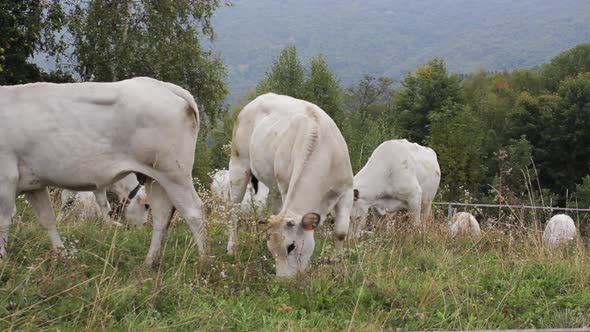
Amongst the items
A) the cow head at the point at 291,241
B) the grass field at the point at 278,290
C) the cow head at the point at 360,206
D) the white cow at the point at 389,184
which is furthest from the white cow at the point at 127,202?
the cow head at the point at 291,241

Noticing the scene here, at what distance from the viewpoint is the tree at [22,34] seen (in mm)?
19672

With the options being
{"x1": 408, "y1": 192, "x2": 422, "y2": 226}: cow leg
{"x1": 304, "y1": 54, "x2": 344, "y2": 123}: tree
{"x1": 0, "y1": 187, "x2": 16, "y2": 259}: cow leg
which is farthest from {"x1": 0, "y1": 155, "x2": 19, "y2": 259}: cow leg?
{"x1": 304, "y1": 54, "x2": 344, "y2": 123}: tree

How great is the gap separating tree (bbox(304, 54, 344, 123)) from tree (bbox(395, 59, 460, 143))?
5977 mm

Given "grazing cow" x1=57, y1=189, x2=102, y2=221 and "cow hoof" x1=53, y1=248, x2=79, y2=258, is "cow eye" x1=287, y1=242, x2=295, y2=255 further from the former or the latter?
"grazing cow" x1=57, y1=189, x2=102, y2=221

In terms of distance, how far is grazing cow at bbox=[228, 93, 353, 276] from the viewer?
7066 mm

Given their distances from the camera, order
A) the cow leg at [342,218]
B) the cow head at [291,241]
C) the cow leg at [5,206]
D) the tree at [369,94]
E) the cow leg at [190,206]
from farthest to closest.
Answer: the tree at [369,94]
the cow leg at [342,218]
the cow leg at [190,206]
the cow head at [291,241]
the cow leg at [5,206]

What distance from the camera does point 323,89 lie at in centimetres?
5909

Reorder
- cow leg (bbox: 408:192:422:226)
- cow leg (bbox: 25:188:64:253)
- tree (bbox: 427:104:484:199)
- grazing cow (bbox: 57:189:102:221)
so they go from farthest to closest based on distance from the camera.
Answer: tree (bbox: 427:104:484:199) → cow leg (bbox: 408:192:422:226) → grazing cow (bbox: 57:189:102:221) → cow leg (bbox: 25:188:64:253)

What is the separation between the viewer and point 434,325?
5.58m

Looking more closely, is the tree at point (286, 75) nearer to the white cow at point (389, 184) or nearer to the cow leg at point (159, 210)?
the white cow at point (389, 184)

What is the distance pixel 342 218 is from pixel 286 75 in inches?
2136

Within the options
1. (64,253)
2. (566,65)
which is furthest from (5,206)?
(566,65)

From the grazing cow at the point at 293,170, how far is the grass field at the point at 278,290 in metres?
0.27

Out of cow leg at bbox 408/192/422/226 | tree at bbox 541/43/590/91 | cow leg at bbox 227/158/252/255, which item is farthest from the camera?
tree at bbox 541/43/590/91
